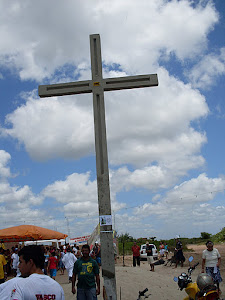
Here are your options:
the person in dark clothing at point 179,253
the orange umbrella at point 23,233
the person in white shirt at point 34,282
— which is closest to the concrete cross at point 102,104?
the person in white shirt at point 34,282

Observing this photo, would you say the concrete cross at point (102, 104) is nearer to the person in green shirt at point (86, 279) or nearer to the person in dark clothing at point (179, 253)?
the person in green shirt at point (86, 279)


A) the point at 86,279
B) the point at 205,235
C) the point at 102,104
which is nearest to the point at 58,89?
the point at 102,104

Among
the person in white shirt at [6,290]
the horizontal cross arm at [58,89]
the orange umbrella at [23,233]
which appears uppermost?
the horizontal cross arm at [58,89]

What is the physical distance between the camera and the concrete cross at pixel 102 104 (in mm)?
5257

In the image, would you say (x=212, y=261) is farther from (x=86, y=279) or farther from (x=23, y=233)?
(x=23, y=233)

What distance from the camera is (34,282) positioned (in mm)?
2424

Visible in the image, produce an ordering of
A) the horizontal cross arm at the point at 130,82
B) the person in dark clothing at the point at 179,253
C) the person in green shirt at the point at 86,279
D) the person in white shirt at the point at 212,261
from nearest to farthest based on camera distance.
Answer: the person in green shirt at the point at 86,279 → the horizontal cross arm at the point at 130,82 → the person in white shirt at the point at 212,261 → the person in dark clothing at the point at 179,253

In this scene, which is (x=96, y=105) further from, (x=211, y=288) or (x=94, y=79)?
(x=211, y=288)

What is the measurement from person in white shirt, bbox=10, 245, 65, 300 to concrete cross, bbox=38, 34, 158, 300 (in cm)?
276

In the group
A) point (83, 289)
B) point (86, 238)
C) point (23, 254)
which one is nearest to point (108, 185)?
point (83, 289)

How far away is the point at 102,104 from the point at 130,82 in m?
0.78

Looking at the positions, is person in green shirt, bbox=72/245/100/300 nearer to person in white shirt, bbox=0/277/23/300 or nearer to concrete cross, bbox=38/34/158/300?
concrete cross, bbox=38/34/158/300

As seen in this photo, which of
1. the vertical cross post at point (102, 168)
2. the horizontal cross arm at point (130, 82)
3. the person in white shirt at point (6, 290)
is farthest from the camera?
the horizontal cross arm at point (130, 82)

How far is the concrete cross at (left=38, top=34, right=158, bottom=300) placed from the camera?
5.26m
